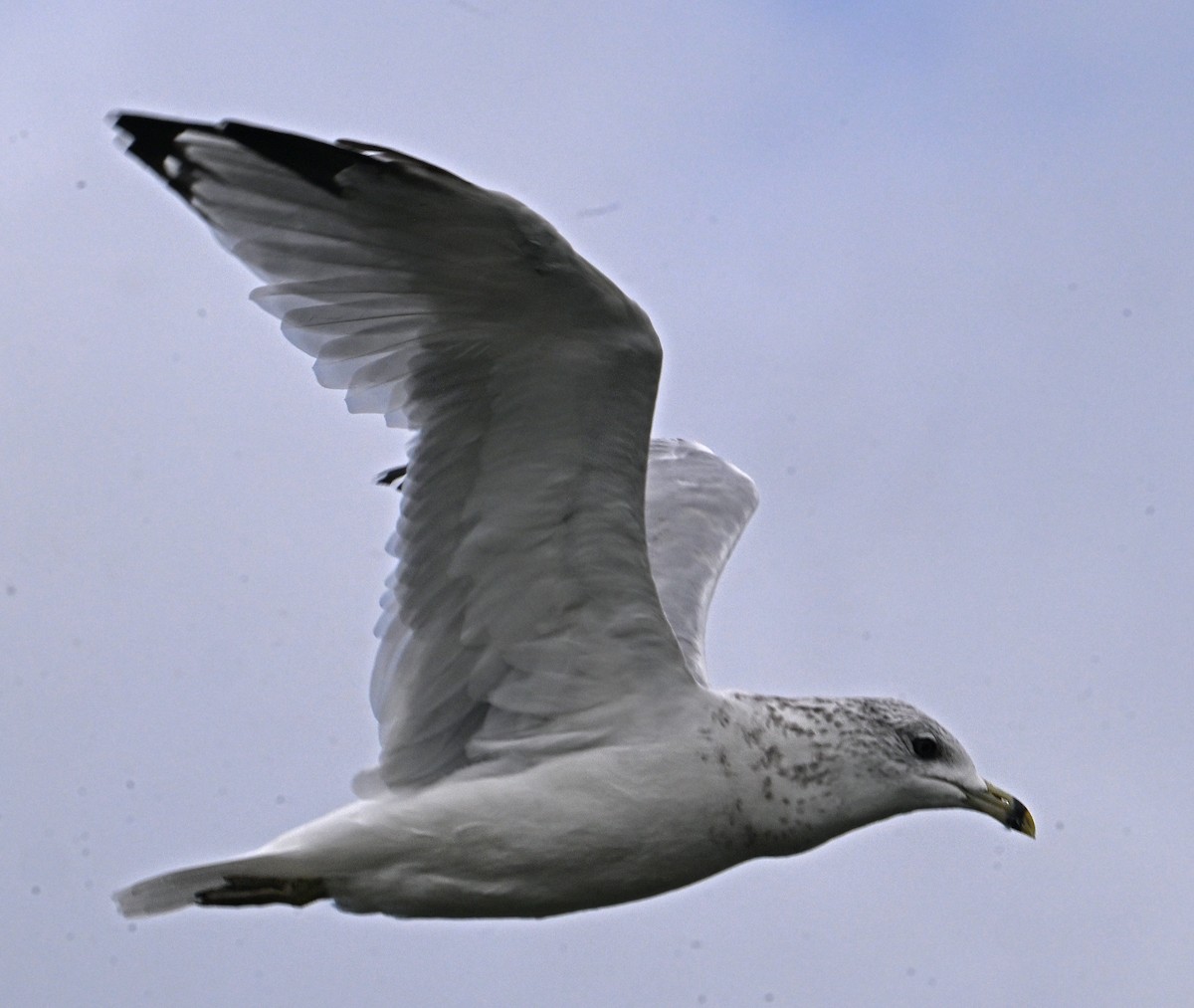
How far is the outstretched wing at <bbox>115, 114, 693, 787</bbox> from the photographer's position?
6.03 m

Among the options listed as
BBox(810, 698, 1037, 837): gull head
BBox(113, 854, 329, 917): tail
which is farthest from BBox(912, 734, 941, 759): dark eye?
BBox(113, 854, 329, 917): tail

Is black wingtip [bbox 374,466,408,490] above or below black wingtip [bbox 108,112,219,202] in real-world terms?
below

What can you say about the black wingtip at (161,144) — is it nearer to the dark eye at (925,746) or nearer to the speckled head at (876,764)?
the speckled head at (876,764)

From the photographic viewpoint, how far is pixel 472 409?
6.46 metres

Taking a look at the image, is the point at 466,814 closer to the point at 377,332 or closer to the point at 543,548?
the point at 543,548

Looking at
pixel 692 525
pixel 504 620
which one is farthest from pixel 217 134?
pixel 692 525

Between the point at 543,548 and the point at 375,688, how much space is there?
82 cm

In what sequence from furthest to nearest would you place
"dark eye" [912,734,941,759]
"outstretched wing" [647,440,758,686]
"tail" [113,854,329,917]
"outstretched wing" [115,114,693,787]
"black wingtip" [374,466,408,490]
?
"black wingtip" [374,466,408,490], "outstretched wing" [647,440,758,686], "dark eye" [912,734,941,759], "tail" [113,854,329,917], "outstretched wing" [115,114,693,787]

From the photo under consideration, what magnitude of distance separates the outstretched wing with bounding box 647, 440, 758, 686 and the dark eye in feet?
2.52

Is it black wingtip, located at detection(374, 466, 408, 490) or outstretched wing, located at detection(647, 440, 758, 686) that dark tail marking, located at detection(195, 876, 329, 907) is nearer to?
outstretched wing, located at detection(647, 440, 758, 686)

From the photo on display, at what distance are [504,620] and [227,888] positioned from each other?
1.21 meters

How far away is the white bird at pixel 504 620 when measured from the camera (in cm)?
609

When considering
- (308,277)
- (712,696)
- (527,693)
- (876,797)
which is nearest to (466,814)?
(527,693)

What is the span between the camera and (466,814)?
21.5 ft
